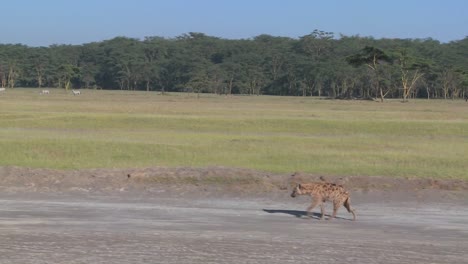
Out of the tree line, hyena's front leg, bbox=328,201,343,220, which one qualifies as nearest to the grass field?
hyena's front leg, bbox=328,201,343,220

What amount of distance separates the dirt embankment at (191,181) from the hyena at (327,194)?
12.0 ft

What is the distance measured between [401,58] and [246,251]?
82.4 metres

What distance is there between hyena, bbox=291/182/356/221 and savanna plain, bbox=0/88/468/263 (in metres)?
0.34

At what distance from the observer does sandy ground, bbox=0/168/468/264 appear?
36.1 ft

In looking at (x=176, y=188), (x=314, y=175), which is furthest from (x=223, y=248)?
(x=314, y=175)

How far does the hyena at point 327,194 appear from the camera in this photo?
47.4 feet

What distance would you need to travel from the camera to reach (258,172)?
65.6 ft

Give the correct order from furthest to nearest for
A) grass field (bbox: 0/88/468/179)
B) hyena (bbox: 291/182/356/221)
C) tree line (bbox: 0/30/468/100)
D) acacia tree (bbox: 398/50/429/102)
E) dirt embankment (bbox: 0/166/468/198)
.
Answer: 1. tree line (bbox: 0/30/468/100)
2. acacia tree (bbox: 398/50/429/102)
3. grass field (bbox: 0/88/468/179)
4. dirt embankment (bbox: 0/166/468/198)
5. hyena (bbox: 291/182/356/221)

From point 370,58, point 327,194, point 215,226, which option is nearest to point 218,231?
point 215,226

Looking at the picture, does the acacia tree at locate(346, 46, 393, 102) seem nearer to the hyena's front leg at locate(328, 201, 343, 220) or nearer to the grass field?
the grass field

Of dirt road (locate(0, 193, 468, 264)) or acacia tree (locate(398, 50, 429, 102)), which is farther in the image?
acacia tree (locate(398, 50, 429, 102))

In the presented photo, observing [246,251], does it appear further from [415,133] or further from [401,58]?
[401,58]

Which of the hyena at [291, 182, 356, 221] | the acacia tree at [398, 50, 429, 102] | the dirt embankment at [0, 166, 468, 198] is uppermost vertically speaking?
the acacia tree at [398, 50, 429, 102]

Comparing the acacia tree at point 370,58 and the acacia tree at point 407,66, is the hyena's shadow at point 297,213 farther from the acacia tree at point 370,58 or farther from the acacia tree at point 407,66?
the acacia tree at point 407,66
